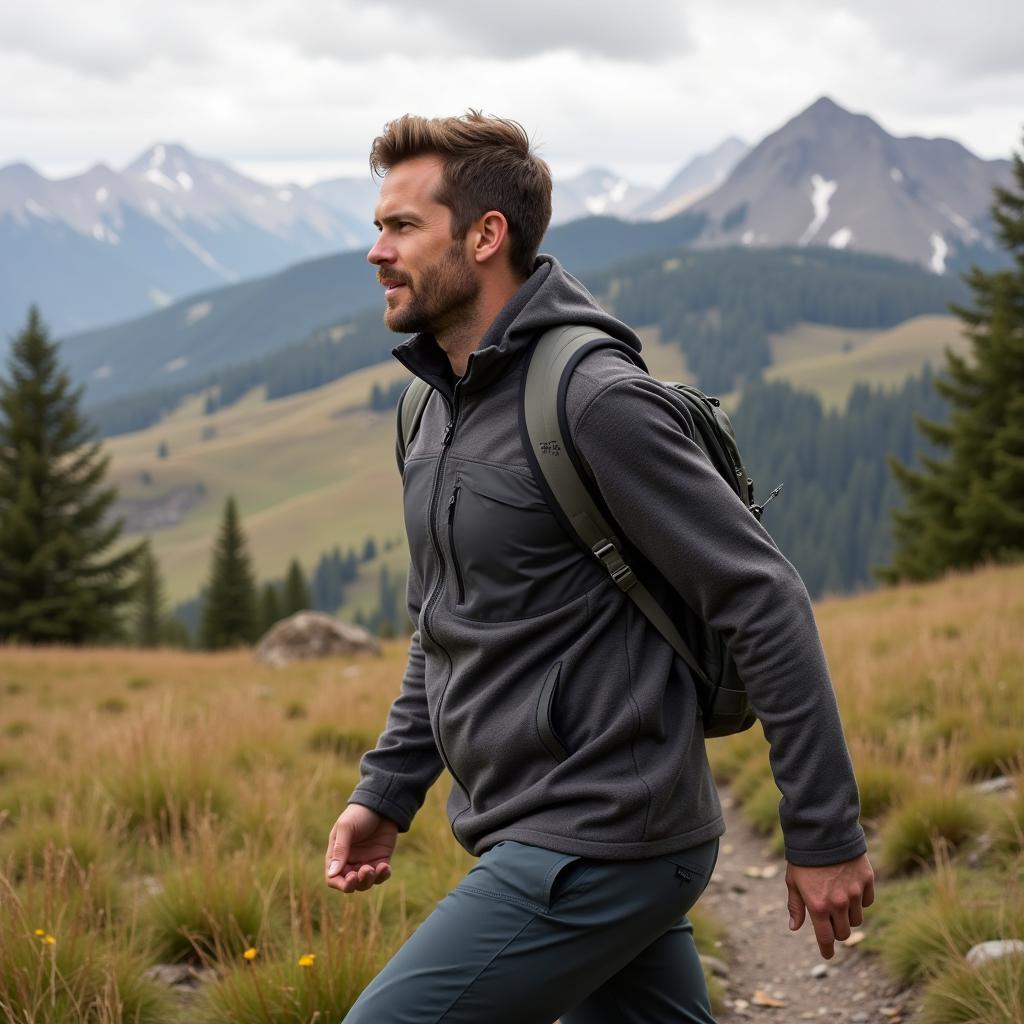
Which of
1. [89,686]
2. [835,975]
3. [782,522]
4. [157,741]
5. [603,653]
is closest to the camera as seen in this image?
[603,653]

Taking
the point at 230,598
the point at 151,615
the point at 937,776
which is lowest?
the point at 151,615

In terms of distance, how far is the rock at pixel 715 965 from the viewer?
4.85 meters

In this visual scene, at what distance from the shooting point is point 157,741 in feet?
20.8

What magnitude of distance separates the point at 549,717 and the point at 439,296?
40.1 inches

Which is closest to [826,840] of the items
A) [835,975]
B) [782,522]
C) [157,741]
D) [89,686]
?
[835,975]

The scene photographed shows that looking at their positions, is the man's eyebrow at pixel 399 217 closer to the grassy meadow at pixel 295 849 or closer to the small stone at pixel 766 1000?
the grassy meadow at pixel 295 849

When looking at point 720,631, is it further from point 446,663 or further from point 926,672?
point 926,672

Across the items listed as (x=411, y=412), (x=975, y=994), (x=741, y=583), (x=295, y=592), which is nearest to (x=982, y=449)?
(x=975, y=994)

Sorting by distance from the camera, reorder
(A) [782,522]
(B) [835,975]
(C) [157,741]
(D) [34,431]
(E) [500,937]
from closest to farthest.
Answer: (E) [500,937]
(B) [835,975]
(C) [157,741]
(D) [34,431]
(A) [782,522]

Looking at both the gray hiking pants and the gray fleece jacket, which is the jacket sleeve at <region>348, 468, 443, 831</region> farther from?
the gray hiking pants

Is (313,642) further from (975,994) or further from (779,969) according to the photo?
(975,994)

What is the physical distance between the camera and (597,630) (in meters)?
2.33

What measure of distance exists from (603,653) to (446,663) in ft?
1.44

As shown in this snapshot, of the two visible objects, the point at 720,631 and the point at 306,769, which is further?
the point at 306,769
